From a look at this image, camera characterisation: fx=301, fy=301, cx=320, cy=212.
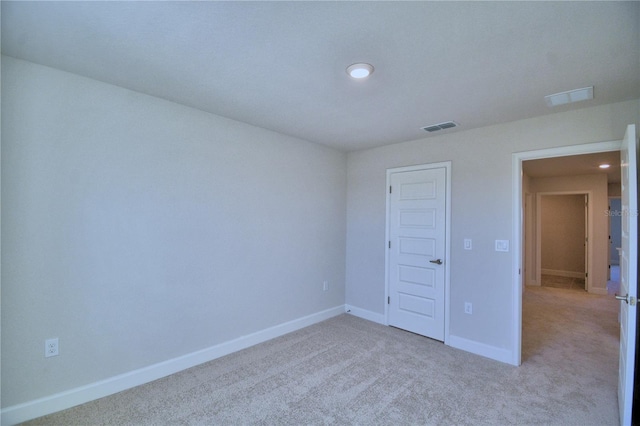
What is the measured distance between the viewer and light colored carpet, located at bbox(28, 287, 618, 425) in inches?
85.5

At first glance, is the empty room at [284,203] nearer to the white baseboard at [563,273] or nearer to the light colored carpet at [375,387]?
the light colored carpet at [375,387]

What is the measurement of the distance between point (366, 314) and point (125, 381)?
294 centimetres

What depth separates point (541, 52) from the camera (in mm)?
1827

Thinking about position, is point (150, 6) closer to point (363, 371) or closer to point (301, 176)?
point (301, 176)

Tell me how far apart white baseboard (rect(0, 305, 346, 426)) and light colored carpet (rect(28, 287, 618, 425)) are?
63 mm

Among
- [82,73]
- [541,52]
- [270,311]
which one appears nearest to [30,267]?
[82,73]

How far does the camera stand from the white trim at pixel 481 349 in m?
3.07

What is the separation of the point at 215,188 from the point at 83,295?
1383mm

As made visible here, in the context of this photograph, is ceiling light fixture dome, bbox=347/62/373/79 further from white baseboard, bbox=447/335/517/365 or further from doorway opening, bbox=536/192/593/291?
doorway opening, bbox=536/192/593/291

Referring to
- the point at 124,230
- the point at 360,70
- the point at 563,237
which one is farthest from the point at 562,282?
the point at 124,230

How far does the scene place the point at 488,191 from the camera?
3270 millimetres

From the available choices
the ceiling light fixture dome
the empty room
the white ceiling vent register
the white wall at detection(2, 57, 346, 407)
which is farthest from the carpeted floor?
the ceiling light fixture dome

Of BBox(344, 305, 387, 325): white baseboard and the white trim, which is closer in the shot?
the white trim

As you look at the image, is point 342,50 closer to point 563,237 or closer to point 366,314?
point 366,314
